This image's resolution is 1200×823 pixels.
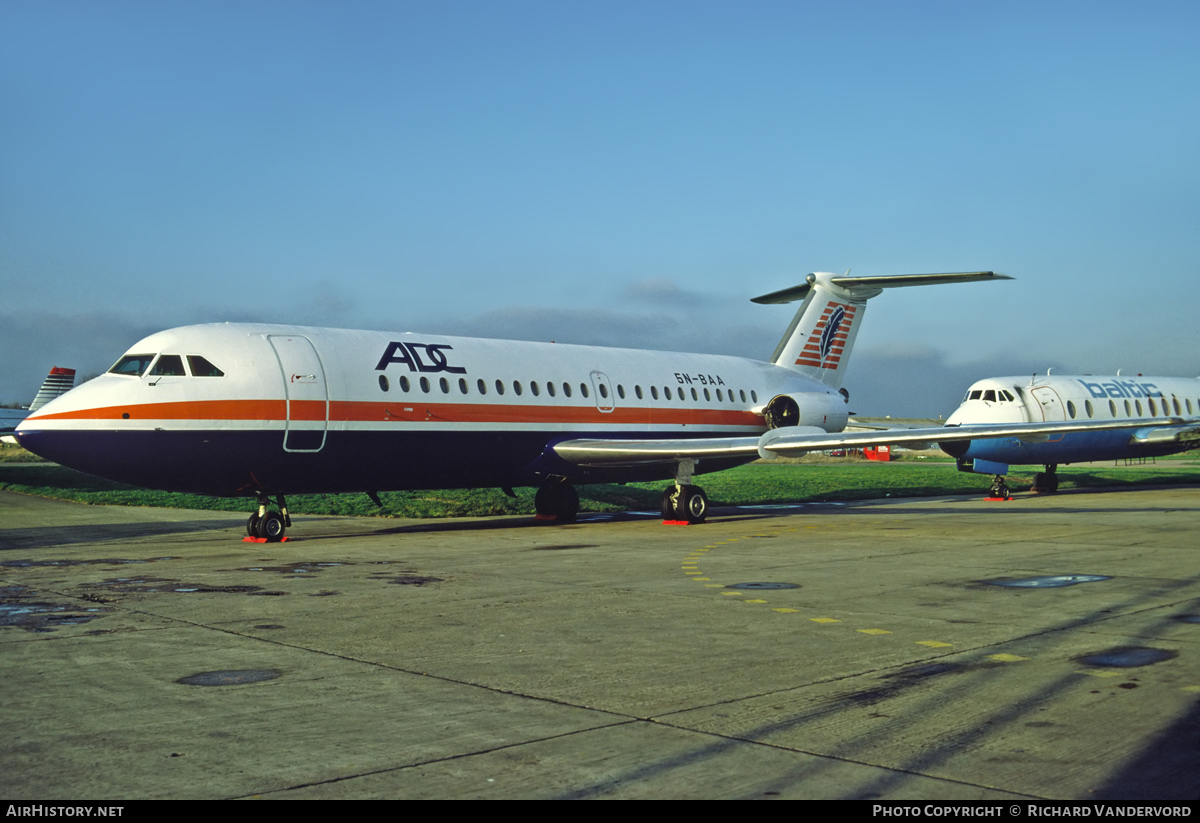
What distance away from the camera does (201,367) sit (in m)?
18.1

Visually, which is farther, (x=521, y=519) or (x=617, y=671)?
(x=521, y=519)

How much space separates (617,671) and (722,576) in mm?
5879

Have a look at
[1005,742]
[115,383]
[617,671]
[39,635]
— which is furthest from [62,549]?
[1005,742]

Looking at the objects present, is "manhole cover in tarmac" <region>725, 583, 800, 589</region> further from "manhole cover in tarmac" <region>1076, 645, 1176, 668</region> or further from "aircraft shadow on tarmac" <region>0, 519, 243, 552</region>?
"aircraft shadow on tarmac" <region>0, 519, 243, 552</region>

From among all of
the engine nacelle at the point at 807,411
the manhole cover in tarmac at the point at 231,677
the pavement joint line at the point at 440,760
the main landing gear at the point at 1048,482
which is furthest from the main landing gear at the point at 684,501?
the pavement joint line at the point at 440,760

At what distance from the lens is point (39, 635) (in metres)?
9.34

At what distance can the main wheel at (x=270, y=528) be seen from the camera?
19.0 metres

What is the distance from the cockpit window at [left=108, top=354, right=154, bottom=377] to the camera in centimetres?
1802

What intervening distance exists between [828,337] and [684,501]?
31.1 feet

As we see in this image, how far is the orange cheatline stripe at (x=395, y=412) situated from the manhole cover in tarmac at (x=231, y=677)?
35.3 ft

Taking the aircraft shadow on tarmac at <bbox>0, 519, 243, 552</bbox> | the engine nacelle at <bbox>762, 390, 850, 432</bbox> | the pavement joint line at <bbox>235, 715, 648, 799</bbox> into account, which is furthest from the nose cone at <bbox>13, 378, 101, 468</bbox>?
the engine nacelle at <bbox>762, 390, 850, 432</bbox>

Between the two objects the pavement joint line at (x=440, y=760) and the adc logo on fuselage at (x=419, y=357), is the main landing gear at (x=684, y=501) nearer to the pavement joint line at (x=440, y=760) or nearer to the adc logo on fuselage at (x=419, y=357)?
the adc logo on fuselage at (x=419, y=357)

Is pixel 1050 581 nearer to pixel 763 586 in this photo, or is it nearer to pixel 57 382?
pixel 763 586
